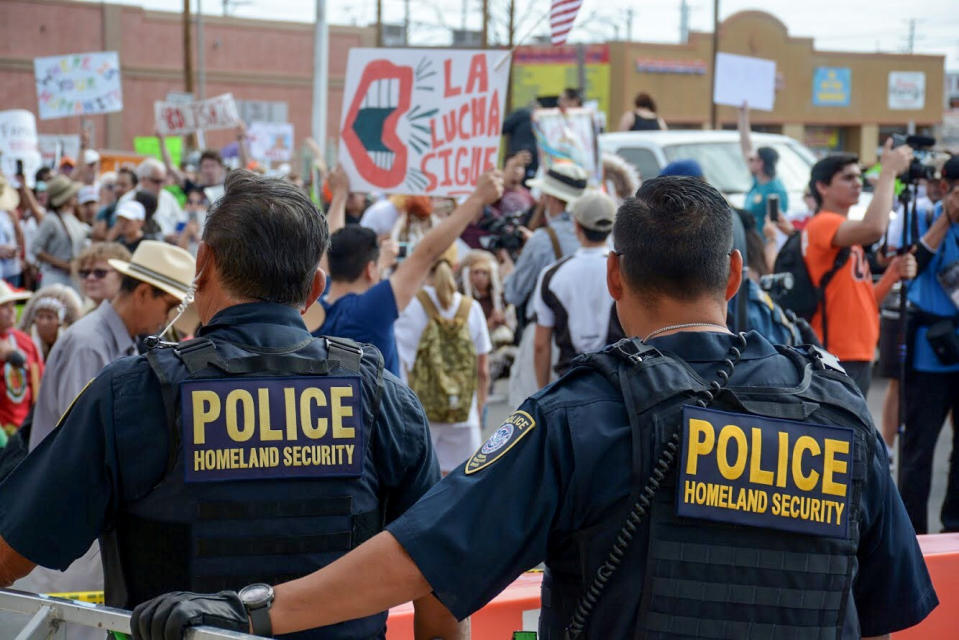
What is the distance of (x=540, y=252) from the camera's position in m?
7.23

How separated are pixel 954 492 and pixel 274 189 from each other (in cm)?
471

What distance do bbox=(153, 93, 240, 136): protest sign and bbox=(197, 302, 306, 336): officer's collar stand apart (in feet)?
43.5

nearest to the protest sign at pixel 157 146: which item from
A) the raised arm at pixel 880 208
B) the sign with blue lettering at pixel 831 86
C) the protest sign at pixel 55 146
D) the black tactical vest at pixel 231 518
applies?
the protest sign at pixel 55 146

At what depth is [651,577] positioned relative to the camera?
1984 mm

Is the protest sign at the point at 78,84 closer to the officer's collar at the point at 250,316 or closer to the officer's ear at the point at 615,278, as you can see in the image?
the officer's collar at the point at 250,316

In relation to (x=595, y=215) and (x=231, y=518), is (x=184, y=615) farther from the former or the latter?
(x=595, y=215)

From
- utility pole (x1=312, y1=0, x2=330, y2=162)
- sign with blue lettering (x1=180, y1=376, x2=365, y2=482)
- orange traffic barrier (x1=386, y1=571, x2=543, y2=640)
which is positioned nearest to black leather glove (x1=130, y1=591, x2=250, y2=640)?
sign with blue lettering (x1=180, y1=376, x2=365, y2=482)

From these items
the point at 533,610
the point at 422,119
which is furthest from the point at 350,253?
the point at 533,610

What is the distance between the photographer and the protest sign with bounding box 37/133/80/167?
27.0m

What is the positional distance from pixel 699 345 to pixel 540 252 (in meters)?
5.10

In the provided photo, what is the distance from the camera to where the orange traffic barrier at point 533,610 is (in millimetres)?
3354

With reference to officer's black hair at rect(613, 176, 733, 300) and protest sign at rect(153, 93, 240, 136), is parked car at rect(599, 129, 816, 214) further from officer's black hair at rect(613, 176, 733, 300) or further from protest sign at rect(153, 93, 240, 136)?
officer's black hair at rect(613, 176, 733, 300)

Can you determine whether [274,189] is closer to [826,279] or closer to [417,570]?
[417,570]

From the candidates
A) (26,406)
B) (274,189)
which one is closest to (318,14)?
(26,406)
